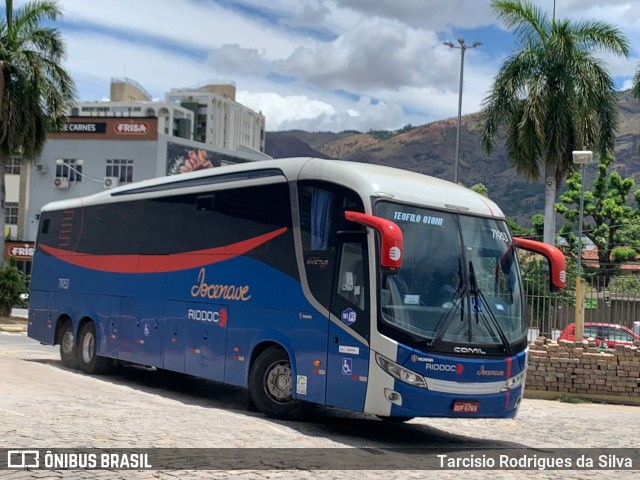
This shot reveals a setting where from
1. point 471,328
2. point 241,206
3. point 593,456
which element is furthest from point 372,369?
point 241,206

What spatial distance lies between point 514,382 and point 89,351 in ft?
32.6

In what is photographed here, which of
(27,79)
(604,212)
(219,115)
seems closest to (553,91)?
(27,79)

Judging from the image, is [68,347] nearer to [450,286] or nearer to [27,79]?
[450,286]

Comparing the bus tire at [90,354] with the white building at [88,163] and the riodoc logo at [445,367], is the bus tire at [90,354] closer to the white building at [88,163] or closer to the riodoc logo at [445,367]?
the riodoc logo at [445,367]

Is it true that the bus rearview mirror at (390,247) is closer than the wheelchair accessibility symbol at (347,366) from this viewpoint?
Yes

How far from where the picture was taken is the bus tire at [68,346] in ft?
60.7

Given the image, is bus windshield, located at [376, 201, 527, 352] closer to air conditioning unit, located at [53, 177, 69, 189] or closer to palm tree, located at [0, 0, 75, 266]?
palm tree, located at [0, 0, 75, 266]

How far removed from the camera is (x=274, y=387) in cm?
1243

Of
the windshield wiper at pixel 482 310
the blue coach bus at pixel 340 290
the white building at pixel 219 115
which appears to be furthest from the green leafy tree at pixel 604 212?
the white building at pixel 219 115

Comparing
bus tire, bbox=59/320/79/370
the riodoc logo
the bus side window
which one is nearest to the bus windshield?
the riodoc logo

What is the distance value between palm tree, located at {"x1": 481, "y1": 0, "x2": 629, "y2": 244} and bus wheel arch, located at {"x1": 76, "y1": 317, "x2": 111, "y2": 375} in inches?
520

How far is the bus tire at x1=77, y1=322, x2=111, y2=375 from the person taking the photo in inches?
702

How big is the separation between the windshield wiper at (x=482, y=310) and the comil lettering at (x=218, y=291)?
11.7 feet

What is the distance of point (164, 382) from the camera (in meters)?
17.6
